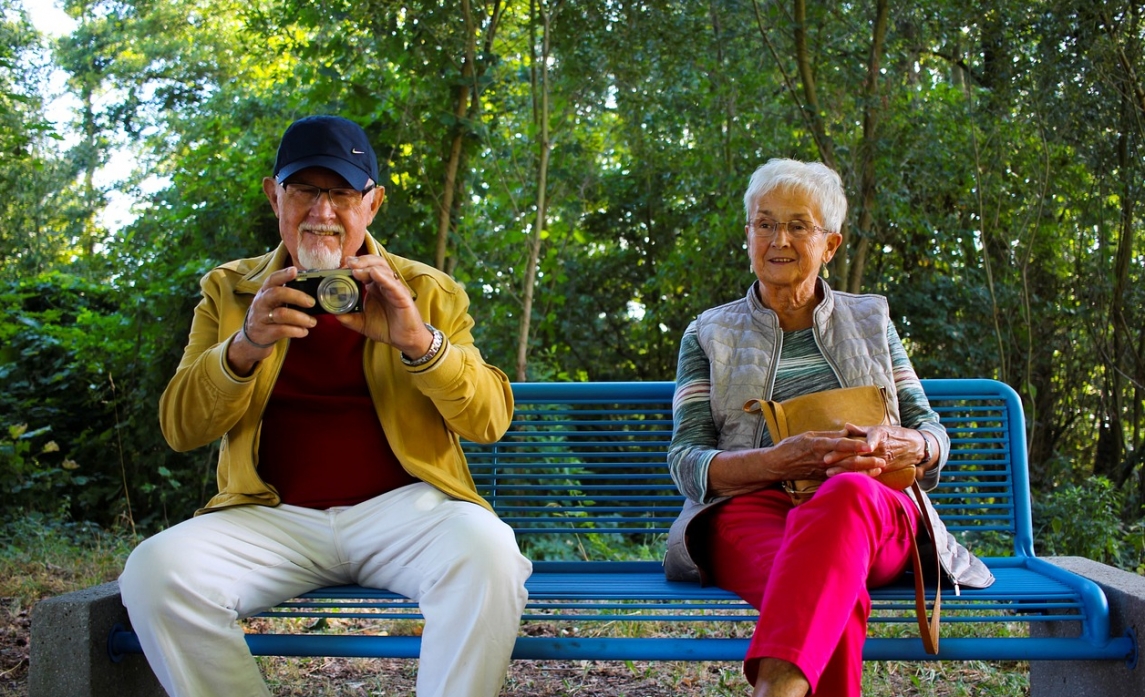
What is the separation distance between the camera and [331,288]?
8.29ft

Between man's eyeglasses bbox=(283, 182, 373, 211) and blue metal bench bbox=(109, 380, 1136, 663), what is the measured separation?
867 mm

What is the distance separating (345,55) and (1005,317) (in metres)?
5.18

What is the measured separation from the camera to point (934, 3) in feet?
21.4

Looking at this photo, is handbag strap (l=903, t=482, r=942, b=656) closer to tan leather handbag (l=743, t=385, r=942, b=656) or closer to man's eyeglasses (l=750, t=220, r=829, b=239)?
tan leather handbag (l=743, t=385, r=942, b=656)

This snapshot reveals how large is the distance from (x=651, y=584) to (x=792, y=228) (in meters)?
1.05

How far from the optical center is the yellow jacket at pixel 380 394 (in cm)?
263

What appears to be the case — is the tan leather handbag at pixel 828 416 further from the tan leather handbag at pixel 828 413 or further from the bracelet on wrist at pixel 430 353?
the bracelet on wrist at pixel 430 353

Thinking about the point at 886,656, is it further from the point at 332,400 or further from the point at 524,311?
the point at 524,311

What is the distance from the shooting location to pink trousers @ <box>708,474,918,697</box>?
214 centimetres

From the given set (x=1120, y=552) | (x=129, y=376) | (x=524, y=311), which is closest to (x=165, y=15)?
(x=129, y=376)

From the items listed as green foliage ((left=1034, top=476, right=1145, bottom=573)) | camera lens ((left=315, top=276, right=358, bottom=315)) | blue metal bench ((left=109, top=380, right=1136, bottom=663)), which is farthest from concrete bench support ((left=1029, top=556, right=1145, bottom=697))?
green foliage ((left=1034, top=476, right=1145, bottom=573))

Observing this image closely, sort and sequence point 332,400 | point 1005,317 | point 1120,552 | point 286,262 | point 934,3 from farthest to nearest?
point 1005,317
point 934,3
point 1120,552
point 286,262
point 332,400

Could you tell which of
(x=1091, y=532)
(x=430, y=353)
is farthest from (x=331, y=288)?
(x=1091, y=532)

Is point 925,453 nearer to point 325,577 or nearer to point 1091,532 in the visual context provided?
point 325,577
